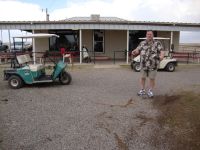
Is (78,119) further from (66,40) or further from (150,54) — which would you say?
(66,40)

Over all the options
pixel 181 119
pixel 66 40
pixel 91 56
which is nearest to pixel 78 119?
pixel 181 119

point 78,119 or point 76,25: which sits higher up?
point 76,25

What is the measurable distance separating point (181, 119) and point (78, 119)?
7.16 feet

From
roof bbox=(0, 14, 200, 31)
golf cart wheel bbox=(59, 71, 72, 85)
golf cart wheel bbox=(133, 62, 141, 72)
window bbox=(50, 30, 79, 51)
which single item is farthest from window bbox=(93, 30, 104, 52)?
Result: golf cart wheel bbox=(59, 71, 72, 85)

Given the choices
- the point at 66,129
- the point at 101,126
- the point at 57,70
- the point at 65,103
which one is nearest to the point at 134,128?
the point at 101,126

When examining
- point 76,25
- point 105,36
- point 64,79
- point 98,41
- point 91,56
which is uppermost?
point 76,25

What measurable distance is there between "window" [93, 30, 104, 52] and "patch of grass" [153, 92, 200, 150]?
1365 cm

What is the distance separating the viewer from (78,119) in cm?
626

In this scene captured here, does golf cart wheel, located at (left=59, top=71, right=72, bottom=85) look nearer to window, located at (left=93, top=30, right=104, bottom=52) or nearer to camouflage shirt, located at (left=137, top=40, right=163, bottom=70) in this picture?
camouflage shirt, located at (left=137, top=40, right=163, bottom=70)

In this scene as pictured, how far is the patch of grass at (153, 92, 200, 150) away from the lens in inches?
191

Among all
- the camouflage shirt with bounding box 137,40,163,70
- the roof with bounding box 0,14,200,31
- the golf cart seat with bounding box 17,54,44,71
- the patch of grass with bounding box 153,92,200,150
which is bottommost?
the patch of grass with bounding box 153,92,200,150

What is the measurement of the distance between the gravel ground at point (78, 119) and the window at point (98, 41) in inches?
462

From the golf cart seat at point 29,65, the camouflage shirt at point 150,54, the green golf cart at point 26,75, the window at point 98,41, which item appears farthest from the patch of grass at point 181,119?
the window at point 98,41

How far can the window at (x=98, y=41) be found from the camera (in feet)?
70.9
